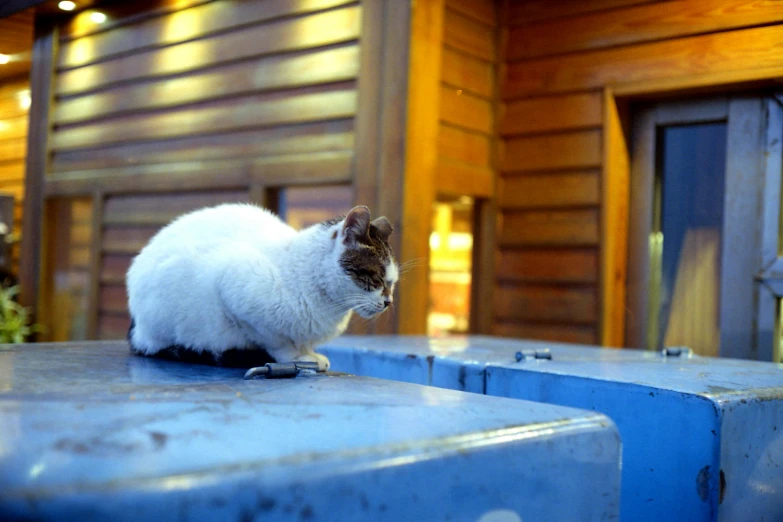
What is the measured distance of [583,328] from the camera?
335 centimetres

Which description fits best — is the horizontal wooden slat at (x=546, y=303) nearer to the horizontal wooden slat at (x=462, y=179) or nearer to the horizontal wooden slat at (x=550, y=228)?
the horizontal wooden slat at (x=550, y=228)

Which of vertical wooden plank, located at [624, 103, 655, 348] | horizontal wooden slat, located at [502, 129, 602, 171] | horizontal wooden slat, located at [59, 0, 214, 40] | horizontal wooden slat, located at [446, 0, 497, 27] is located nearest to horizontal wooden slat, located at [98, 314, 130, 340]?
horizontal wooden slat, located at [59, 0, 214, 40]

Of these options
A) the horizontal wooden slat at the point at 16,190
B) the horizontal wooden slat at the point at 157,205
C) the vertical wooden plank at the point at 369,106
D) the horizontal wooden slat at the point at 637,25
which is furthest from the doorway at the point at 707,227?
the horizontal wooden slat at the point at 16,190

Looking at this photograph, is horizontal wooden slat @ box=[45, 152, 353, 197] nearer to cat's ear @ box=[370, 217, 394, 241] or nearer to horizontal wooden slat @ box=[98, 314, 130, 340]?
horizontal wooden slat @ box=[98, 314, 130, 340]

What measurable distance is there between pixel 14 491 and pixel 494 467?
418 mm

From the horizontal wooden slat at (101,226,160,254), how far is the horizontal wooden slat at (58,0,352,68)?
115cm

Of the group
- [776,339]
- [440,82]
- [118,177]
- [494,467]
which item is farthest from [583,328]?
[118,177]

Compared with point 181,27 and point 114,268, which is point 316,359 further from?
point 114,268

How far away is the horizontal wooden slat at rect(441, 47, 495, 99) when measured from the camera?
11.1 ft

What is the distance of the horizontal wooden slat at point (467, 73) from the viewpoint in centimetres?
337

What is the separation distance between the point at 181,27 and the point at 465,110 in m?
1.90

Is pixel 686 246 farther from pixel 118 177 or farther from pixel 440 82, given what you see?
pixel 118 177

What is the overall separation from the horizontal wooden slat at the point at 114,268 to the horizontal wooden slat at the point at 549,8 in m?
2.76

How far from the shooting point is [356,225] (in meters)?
1.31
